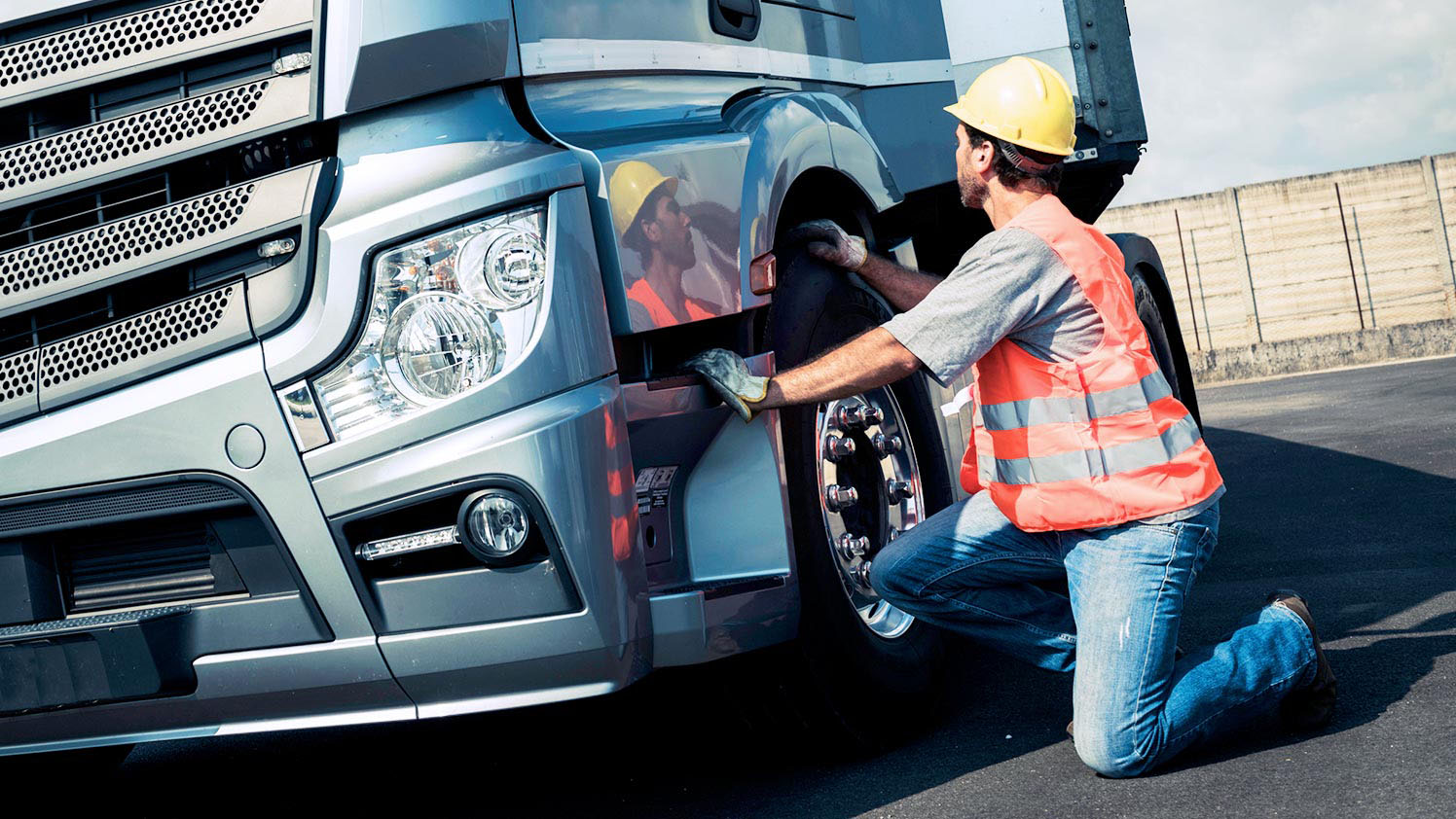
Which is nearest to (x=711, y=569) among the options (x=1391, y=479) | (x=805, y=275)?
(x=805, y=275)

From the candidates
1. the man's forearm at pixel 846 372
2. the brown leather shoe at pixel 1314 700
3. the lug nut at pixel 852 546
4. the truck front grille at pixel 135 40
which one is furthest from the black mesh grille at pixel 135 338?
the brown leather shoe at pixel 1314 700

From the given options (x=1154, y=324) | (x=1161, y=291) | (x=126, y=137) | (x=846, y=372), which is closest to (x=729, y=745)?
(x=846, y=372)

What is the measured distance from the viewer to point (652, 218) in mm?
2656

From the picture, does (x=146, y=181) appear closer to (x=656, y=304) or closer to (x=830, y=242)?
(x=656, y=304)

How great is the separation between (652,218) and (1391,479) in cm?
537

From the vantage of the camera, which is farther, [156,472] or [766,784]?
[766,784]

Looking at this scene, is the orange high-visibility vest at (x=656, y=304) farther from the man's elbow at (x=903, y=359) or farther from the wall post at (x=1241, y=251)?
the wall post at (x=1241, y=251)

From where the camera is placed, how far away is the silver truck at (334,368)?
2.43m

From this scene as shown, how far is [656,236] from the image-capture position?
2660mm

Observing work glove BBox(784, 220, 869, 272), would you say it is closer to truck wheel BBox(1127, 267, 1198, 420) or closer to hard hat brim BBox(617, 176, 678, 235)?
hard hat brim BBox(617, 176, 678, 235)

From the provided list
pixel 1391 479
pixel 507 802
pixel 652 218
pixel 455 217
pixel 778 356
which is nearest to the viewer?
pixel 455 217

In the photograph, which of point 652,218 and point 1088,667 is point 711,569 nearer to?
point 652,218

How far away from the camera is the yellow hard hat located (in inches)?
128

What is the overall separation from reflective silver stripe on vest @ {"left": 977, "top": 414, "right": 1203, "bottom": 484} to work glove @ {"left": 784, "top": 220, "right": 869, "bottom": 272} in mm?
599
